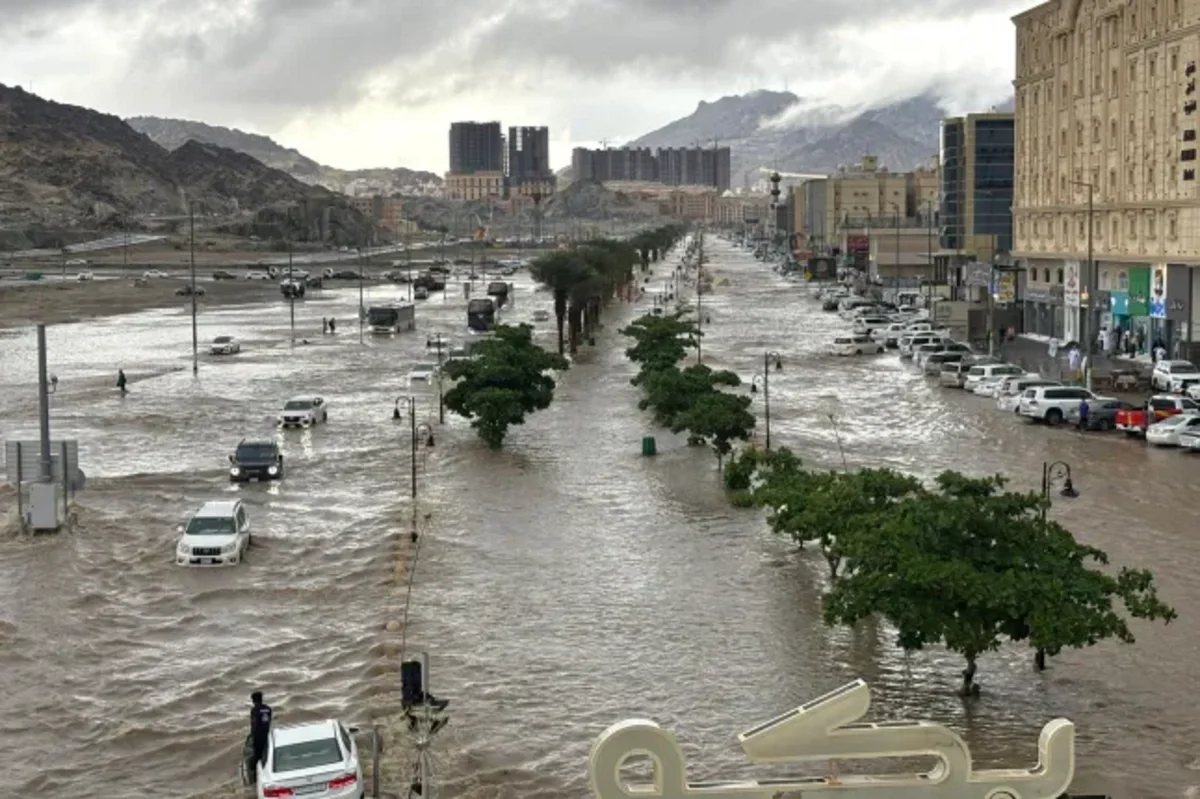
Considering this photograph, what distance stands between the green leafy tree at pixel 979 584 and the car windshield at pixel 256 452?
63.1ft

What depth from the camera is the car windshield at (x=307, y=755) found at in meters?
15.1

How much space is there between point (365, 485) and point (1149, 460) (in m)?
17.8

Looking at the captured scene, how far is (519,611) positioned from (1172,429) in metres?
21.3

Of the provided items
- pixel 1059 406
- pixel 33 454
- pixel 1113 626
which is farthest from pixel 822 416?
pixel 1113 626

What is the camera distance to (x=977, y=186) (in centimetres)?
10531

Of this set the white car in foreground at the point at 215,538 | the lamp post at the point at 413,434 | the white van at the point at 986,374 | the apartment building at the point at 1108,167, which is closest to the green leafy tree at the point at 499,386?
the lamp post at the point at 413,434

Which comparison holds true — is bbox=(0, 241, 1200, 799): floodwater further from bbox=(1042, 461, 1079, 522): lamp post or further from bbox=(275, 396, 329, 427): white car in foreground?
bbox=(275, 396, 329, 427): white car in foreground

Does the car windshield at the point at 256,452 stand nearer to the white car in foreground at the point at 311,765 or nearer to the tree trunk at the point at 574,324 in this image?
the white car in foreground at the point at 311,765

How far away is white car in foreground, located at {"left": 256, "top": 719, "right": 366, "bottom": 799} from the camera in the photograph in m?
14.8

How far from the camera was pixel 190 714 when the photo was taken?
18.8 meters

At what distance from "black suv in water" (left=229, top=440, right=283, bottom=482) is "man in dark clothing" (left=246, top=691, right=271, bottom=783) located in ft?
62.5

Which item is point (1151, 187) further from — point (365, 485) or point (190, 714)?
point (190, 714)

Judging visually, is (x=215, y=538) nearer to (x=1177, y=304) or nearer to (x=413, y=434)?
(x=413, y=434)

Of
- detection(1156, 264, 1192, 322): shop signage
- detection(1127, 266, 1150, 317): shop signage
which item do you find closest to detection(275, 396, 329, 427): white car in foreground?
detection(1156, 264, 1192, 322): shop signage
